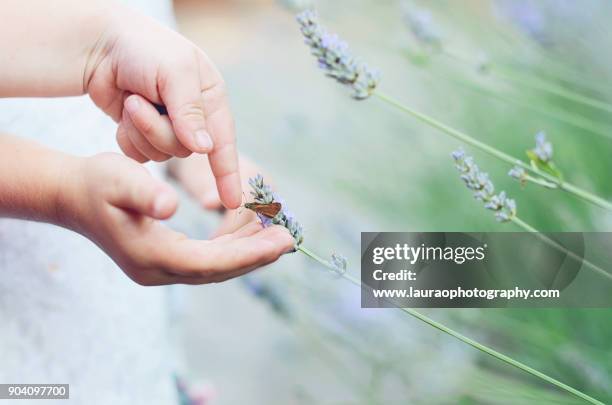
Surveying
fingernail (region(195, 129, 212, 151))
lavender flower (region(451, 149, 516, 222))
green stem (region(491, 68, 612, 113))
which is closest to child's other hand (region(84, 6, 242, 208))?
fingernail (region(195, 129, 212, 151))

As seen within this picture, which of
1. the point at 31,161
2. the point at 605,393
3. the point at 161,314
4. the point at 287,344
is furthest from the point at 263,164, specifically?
the point at 31,161

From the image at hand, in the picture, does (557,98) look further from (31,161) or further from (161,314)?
(31,161)

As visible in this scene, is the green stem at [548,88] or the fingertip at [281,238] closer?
the fingertip at [281,238]

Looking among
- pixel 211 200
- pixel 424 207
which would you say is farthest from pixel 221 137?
pixel 424 207

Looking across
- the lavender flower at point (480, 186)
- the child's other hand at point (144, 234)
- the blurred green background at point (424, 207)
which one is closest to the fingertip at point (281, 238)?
the child's other hand at point (144, 234)

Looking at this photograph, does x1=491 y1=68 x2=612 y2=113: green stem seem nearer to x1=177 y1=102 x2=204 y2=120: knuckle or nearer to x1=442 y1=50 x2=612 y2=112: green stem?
x1=442 y1=50 x2=612 y2=112: green stem

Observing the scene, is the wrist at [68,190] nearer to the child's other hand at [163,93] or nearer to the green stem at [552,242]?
the child's other hand at [163,93]

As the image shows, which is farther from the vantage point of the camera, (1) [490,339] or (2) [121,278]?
(1) [490,339]
